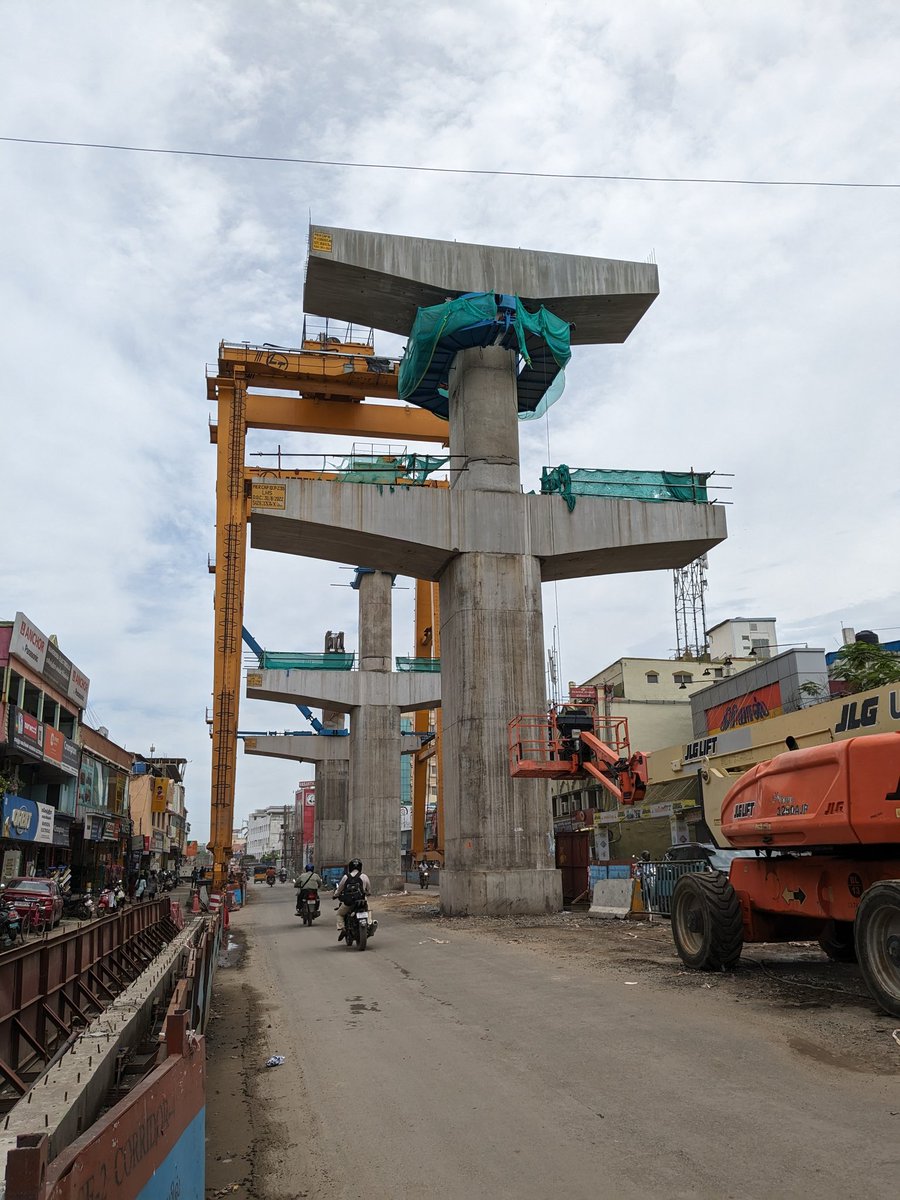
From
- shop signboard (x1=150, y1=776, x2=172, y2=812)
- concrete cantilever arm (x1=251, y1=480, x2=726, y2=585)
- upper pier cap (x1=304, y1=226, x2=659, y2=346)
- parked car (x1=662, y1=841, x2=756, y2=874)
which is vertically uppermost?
upper pier cap (x1=304, y1=226, x2=659, y2=346)

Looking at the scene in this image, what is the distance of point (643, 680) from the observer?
61.3 m

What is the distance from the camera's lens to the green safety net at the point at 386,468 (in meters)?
23.1

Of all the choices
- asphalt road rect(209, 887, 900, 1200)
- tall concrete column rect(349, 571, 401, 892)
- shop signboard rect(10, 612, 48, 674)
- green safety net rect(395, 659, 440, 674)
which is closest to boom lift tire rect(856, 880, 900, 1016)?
asphalt road rect(209, 887, 900, 1200)

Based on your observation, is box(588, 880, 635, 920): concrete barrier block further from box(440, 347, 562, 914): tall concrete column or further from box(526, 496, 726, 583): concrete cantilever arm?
box(526, 496, 726, 583): concrete cantilever arm

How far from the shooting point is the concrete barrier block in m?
19.6

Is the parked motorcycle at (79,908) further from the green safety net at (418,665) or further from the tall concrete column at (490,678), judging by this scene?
the green safety net at (418,665)

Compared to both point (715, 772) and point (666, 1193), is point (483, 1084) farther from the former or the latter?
point (715, 772)

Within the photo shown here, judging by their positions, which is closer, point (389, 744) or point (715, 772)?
point (715, 772)

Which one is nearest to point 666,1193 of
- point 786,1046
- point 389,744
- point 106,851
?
point 786,1046

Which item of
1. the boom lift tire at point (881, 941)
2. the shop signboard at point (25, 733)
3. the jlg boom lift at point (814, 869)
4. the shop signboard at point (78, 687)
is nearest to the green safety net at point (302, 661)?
the shop signboard at point (78, 687)

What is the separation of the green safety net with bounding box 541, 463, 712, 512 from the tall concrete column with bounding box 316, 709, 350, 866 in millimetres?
40930

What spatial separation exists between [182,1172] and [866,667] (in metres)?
33.6

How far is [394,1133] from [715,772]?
71.0 feet

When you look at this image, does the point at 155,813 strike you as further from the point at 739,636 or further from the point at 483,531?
the point at 483,531
